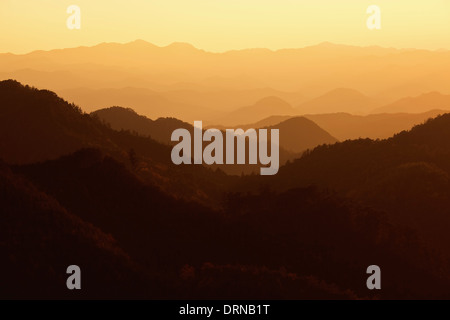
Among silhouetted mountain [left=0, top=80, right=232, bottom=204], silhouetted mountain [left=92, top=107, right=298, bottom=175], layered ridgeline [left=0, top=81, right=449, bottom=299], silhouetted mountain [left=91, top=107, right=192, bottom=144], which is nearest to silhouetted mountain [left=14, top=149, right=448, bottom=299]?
layered ridgeline [left=0, top=81, right=449, bottom=299]

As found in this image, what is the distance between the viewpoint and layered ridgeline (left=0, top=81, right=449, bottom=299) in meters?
39.1

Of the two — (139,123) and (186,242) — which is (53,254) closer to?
(186,242)

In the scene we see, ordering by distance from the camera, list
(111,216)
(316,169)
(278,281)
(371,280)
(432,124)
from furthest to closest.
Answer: (432,124)
(316,169)
(111,216)
(371,280)
(278,281)

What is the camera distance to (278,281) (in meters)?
39.4

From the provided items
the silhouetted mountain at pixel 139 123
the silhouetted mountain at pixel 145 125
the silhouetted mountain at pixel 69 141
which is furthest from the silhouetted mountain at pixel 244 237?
the silhouetted mountain at pixel 139 123

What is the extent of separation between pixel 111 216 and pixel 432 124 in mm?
78073

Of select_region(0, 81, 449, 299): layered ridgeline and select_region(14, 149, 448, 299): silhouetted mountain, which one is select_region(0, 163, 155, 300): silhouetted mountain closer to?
select_region(0, 81, 449, 299): layered ridgeline

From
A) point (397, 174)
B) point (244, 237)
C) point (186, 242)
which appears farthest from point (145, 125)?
point (186, 242)

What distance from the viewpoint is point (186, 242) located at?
48.8 meters

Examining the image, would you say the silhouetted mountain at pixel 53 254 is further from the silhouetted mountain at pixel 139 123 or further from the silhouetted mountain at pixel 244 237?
the silhouetted mountain at pixel 139 123

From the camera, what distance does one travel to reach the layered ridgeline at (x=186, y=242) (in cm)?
3906

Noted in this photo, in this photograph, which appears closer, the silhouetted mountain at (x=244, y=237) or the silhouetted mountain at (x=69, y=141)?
the silhouetted mountain at (x=244, y=237)
